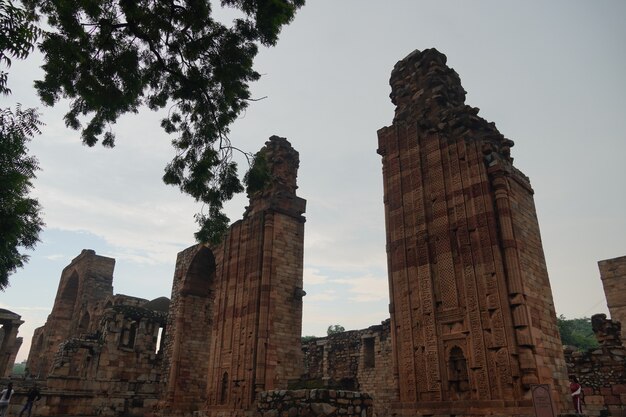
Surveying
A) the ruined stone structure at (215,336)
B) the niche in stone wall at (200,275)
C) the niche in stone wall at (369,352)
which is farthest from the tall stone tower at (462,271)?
the niche in stone wall at (200,275)

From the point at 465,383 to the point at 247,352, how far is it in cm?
700

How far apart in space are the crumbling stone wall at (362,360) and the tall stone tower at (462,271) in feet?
22.6

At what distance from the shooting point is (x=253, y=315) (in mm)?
13453

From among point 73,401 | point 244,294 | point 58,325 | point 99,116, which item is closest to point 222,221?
point 99,116

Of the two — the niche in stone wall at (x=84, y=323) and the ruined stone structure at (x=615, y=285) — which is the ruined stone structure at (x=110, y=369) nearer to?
the niche in stone wall at (x=84, y=323)

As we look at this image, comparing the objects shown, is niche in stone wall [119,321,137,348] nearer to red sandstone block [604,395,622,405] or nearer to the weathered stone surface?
red sandstone block [604,395,622,405]

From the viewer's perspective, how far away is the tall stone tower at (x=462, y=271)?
7.73 metres

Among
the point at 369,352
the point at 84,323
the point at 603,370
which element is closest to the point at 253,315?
the point at 369,352

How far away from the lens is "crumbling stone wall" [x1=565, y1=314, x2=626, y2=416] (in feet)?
39.4

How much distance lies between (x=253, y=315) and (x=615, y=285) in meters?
16.8

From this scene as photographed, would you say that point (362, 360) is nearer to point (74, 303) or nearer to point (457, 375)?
point (457, 375)

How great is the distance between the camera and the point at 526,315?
7.70 m

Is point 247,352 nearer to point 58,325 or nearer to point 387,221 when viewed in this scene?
point 387,221

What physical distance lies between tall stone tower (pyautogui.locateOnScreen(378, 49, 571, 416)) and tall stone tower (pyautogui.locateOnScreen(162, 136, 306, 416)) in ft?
15.6
